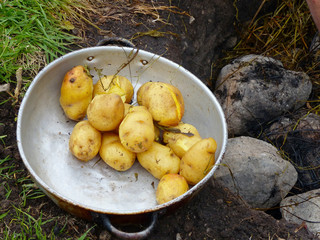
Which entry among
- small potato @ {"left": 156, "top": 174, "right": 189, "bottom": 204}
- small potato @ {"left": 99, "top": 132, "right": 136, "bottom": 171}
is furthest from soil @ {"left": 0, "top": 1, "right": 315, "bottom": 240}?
small potato @ {"left": 99, "top": 132, "right": 136, "bottom": 171}

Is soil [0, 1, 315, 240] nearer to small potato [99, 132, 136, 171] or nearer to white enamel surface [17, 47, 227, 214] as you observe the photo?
white enamel surface [17, 47, 227, 214]

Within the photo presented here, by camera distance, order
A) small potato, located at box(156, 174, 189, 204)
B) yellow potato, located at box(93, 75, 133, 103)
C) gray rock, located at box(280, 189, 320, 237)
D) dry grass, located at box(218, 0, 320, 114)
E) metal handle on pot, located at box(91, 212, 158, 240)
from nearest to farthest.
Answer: metal handle on pot, located at box(91, 212, 158, 240), small potato, located at box(156, 174, 189, 204), yellow potato, located at box(93, 75, 133, 103), gray rock, located at box(280, 189, 320, 237), dry grass, located at box(218, 0, 320, 114)

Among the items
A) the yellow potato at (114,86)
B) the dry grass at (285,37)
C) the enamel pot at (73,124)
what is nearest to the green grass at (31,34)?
the enamel pot at (73,124)

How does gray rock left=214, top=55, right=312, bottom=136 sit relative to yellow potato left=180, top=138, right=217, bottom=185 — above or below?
below

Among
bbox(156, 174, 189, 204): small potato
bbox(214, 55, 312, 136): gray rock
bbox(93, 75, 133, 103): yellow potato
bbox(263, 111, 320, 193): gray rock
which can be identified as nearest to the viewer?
bbox(156, 174, 189, 204): small potato

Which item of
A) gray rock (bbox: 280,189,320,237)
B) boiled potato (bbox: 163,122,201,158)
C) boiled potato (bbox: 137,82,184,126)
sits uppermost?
boiled potato (bbox: 137,82,184,126)

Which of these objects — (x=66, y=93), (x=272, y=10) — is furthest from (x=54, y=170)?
(x=272, y=10)

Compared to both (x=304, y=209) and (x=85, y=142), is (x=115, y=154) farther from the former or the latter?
(x=304, y=209)
